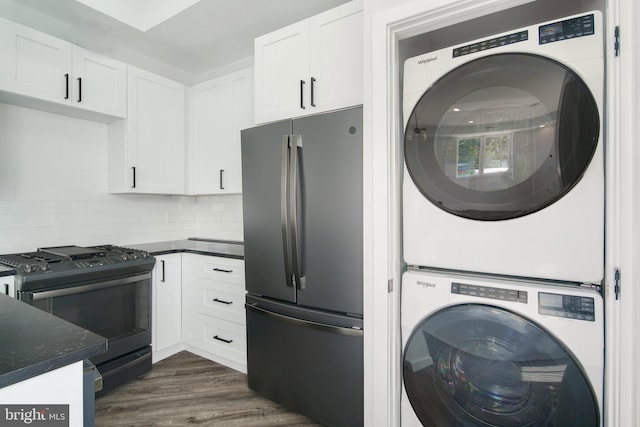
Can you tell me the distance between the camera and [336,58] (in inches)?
71.4

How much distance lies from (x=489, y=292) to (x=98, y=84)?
9.65 ft

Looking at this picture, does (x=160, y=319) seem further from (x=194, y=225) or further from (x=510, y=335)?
(x=510, y=335)

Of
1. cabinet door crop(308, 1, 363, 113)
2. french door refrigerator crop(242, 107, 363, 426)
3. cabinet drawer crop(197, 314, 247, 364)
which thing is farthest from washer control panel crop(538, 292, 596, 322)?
cabinet drawer crop(197, 314, 247, 364)

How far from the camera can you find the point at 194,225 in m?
3.53

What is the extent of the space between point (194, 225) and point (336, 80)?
241cm

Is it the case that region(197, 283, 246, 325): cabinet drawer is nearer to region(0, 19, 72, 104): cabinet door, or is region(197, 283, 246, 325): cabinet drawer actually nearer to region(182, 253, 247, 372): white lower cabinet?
region(182, 253, 247, 372): white lower cabinet

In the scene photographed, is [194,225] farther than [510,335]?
Yes

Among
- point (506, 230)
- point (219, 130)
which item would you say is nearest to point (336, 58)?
point (506, 230)

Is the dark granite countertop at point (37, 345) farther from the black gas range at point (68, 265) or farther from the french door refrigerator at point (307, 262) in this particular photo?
the black gas range at point (68, 265)

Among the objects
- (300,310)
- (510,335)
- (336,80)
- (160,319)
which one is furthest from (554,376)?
(160,319)

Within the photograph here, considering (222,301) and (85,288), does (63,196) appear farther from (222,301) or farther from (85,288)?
(222,301)

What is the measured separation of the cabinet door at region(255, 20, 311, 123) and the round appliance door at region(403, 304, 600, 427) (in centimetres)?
141

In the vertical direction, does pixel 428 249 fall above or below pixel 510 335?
above

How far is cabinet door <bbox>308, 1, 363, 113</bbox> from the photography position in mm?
1746
